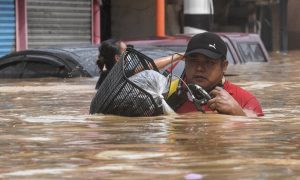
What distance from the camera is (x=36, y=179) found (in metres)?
3.65

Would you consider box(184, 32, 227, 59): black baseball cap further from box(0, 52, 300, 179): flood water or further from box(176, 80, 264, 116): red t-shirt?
box(0, 52, 300, 179): flood water

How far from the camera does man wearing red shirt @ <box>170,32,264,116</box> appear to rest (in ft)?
19.6

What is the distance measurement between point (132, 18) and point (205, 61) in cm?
1712

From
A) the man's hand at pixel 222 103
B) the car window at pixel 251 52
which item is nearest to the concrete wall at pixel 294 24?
the car window at pixel 251 52

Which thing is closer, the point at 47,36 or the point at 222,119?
the point at 222,119

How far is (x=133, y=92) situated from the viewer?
20.1 ft

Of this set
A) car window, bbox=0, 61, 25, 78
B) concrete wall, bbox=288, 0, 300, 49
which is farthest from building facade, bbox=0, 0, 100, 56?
concrete wall, bbox=288, 0, 300, 49

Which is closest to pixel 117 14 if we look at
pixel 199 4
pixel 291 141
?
pixel 199 4

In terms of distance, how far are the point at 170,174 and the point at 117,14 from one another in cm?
1959

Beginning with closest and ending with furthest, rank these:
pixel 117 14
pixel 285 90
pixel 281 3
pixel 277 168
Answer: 1. pixel 277 168
2. pixel 285 90
3. pixel 117 14
4. pixel 281 3

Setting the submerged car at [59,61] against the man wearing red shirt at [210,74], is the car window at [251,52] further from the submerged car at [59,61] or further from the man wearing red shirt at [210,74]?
the man wearing red shirt at [210,74]

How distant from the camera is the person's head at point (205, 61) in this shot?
6.02m

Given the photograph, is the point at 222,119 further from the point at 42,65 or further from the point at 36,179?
the point at 42,65

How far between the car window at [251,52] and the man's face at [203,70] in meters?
8.72
